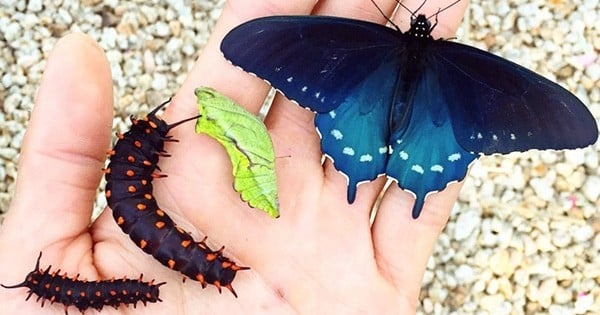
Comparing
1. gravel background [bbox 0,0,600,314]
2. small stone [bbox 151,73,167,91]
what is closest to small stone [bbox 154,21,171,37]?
gravel background [bbox 0,0,600,314]

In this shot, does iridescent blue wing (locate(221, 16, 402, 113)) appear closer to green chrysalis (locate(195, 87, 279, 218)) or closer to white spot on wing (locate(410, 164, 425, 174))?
green chrysalis (locate(195, 87, 279, 218))

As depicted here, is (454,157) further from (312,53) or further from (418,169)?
(312,53)

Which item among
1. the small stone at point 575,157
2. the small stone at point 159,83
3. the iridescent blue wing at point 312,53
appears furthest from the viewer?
the small stone at point 159,83

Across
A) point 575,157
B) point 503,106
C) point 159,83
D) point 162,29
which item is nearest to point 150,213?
point 503,106

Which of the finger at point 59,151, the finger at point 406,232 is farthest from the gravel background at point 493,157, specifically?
the finger at point 59,151

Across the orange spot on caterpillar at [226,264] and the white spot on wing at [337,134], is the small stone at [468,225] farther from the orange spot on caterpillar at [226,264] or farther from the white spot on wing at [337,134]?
the orange spot on caterpillar at [226,264]

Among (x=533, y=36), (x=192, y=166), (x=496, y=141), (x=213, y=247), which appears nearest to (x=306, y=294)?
(x=213, y=247)

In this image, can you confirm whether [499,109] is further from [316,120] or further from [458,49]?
[316,120]
